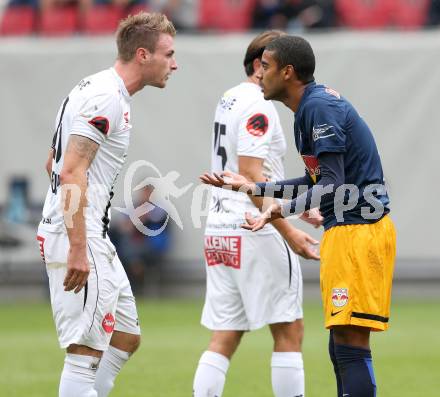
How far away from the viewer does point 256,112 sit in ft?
24.3

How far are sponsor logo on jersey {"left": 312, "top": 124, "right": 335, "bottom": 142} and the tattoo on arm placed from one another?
49.0 inches

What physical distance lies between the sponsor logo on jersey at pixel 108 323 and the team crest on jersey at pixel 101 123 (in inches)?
41.4

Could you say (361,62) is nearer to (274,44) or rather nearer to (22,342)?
(22,342)

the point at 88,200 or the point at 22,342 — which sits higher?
the point at 88,200

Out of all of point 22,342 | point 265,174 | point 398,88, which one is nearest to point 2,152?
point 22,342

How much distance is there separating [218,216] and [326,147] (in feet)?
6.08

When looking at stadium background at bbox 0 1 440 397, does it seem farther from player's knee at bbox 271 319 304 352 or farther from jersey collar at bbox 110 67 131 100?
jersey collar at bbox 110 67 131 100

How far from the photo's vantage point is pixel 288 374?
24.0ft

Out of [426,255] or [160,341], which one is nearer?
[160,341]

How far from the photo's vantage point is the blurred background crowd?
16828 mm

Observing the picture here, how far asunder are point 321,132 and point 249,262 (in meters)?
1.75

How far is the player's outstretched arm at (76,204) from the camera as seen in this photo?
5.92 metres

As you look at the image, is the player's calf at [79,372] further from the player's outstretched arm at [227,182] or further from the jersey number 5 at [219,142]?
the jersey number 5 at [219,142]

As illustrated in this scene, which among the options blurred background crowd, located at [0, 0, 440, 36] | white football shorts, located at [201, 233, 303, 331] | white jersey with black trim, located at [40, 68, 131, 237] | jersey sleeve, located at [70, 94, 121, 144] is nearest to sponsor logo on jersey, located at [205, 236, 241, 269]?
white football shorts, located at [201, 233, 303, 331]
